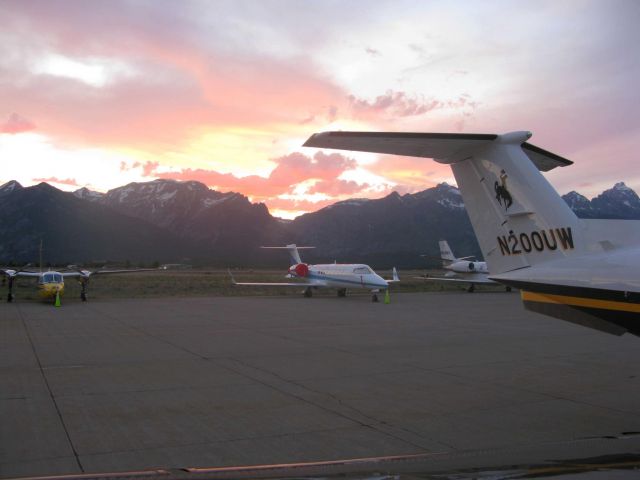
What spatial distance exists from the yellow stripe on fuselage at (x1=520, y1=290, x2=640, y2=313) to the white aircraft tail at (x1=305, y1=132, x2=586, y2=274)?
484 mm

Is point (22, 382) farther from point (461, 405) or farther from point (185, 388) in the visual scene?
point (461, 405)

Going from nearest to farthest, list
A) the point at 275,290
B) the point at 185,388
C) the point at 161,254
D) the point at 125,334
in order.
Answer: the point at 185,388 < the point at 125,334 < the point at 275,290 < the point at 161,254

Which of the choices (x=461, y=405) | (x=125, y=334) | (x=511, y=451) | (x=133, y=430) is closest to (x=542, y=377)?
(x=461, y=405)

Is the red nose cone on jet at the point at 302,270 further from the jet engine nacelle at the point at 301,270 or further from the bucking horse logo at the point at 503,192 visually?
the bucking horse logo at the point at 503,192

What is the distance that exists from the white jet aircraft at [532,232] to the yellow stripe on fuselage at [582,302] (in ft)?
0.04

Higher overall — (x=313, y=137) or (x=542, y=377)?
(x=313, y=137)

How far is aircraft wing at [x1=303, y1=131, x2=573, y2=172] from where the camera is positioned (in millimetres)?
6824

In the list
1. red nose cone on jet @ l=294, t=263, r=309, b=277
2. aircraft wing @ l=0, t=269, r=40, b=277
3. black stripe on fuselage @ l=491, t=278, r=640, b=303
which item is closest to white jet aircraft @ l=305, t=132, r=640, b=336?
black stripe on fuselage @ l=491, t=278, r=640, b=303

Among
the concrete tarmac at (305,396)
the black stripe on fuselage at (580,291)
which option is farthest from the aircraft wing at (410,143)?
the concrete tarmac at (305,396)

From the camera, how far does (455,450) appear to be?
19.3ft

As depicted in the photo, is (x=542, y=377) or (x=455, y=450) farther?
(x=542, y=377)

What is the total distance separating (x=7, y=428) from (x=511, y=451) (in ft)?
18.7

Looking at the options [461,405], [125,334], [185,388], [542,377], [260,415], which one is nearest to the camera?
[260,415]

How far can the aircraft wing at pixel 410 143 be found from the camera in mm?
6824
